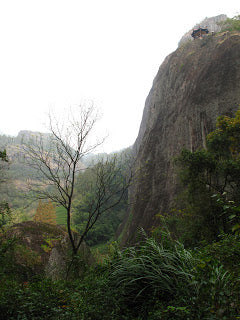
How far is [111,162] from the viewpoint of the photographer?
805 centimetres

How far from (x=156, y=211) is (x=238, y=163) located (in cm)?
797

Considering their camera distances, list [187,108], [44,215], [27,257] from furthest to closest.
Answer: [44,215], [187,108], [27,257]

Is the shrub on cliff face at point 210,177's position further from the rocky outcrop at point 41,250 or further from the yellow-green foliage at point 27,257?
the yellow-green foliage at point 27,257

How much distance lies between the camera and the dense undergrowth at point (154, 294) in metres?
1.84

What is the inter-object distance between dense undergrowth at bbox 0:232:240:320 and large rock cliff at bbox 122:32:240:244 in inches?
326

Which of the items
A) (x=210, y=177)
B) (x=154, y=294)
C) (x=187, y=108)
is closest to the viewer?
(x=154, y=294)

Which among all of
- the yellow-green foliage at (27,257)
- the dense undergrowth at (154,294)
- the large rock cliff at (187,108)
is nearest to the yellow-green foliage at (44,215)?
the large rock cliff at (187,108)

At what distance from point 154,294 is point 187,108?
14.2 m

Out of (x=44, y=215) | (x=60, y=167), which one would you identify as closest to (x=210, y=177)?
(x=60, y=167)

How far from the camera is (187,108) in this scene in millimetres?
14562

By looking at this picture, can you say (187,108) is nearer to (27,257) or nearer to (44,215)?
(27,257)

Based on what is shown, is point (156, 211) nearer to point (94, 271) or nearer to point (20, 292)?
point (94, 271)

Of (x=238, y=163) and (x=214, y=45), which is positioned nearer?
(x=238, y=163)

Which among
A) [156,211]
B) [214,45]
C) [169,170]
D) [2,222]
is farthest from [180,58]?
[2,222]
